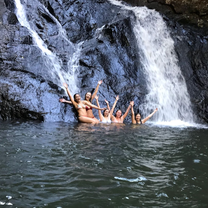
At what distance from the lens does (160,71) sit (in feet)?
37.9

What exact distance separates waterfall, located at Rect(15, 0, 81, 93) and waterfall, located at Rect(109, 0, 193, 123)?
3381mm

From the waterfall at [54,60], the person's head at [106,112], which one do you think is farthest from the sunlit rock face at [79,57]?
the person's head at [106,112]

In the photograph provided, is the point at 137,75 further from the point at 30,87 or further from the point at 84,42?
the point at 30,87

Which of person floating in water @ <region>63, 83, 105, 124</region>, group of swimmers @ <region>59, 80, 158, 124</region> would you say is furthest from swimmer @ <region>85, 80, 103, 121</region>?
person floating in water @ <region>63, 83, 105, 124</region>

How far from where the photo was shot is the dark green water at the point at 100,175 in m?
2.15

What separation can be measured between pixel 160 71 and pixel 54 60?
5.49 metres

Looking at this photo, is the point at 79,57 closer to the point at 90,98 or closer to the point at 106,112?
the point at 90,98

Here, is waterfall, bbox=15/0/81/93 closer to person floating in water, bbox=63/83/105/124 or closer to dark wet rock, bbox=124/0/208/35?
person floating in water, bbox=63/83/105/124

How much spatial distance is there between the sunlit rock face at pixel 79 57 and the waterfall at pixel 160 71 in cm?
36

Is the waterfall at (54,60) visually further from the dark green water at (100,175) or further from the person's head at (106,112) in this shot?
the dark green water at (100,175)

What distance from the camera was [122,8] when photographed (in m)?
13.9

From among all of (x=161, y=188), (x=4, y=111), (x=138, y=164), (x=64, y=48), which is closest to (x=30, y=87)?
(x=4, y=111)

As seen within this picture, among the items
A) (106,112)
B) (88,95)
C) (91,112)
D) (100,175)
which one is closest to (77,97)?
(88,95)

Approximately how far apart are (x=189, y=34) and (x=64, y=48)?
711 centimetres
